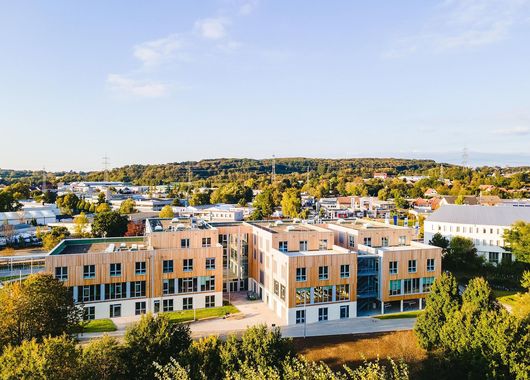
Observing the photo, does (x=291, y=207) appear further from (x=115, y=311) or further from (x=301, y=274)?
(x=115, y=311)

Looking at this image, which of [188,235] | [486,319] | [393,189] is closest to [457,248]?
[486,319]

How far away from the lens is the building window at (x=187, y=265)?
114 ft

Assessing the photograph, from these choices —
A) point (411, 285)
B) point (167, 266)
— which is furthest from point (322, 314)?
point (167, 266)

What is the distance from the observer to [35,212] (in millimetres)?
81000

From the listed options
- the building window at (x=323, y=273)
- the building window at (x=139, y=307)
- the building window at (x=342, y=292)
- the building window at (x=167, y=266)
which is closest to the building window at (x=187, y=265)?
the building window at (x=167, y=266)

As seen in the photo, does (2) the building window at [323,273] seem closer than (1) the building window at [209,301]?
Yes

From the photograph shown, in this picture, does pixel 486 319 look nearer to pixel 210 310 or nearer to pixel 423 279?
pixel 423 279

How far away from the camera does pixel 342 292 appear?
33031mm

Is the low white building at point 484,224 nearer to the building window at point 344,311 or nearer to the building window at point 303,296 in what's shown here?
the building window at point 344,311

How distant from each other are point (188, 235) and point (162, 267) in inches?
155

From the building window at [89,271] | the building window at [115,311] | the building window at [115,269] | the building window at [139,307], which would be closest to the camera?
the building window at [89,271]

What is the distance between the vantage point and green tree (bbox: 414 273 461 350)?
2561cm

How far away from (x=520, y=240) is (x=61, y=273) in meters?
45.3

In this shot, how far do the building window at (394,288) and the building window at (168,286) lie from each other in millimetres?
18194
